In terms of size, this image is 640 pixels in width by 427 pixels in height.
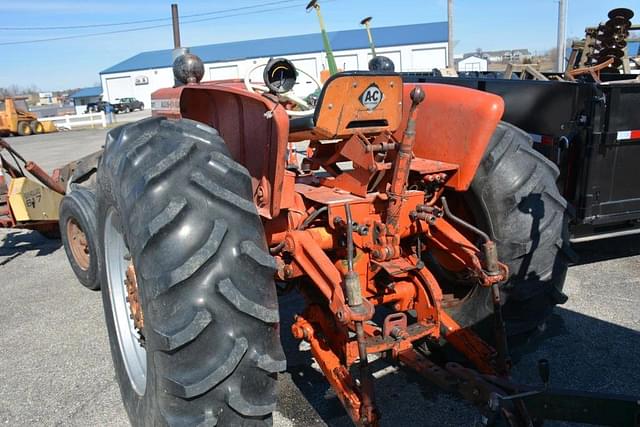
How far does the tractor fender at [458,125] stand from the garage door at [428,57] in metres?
47.6

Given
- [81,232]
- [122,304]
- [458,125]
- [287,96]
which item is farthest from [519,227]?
[81,232]

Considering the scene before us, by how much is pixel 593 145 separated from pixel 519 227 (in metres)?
2.02

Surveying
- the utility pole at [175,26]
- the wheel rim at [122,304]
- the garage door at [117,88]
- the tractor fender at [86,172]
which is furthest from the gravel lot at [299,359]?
the garage door at [117,88]

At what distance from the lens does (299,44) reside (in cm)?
5462

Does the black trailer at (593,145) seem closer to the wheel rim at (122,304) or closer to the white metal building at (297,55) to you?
the wheel rim at (122,304)

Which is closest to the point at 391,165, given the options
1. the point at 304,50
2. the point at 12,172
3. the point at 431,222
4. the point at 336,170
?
the point at 431,222

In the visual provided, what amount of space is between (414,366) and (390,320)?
0.77 ft

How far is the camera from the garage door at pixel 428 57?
4869cm

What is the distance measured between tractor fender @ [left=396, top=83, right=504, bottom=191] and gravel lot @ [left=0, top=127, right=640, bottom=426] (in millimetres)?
1187

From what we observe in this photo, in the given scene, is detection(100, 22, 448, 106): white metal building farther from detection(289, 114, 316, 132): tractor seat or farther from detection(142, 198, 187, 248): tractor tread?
detection(142, 198, 187, 248): tractor tread

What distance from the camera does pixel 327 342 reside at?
9.29 feet

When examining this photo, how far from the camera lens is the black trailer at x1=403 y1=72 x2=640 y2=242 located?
4.56 metres

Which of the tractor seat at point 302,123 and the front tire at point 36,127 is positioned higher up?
the tractor seat at point 302,123

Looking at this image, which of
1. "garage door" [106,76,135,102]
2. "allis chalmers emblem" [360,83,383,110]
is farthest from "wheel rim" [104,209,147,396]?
"garage door" [106,76,135,102]
